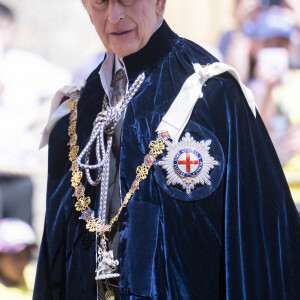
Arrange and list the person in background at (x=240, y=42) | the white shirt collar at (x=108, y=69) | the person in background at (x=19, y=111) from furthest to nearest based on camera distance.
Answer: the person in background at (x=19, y=111)
the person in background at (x=240, y=42)
the white shirt collar at (x=108, y=69)

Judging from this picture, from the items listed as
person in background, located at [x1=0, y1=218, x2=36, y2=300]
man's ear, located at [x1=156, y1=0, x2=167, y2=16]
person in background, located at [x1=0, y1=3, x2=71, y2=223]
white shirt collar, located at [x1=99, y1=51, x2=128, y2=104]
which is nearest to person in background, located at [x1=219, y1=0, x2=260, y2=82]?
person in background, located at [x1=0, y1=3, x2=71, y2=223]

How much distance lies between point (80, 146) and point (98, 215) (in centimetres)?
31

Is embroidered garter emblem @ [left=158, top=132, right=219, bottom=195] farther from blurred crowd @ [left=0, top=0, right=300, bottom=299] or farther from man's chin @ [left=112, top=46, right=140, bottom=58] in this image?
blurred crowd @ [left=0, top=0, right=300, bottom=299]

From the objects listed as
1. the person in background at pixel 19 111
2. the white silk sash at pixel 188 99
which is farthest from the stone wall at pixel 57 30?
the white silk sash at pixel 188 99

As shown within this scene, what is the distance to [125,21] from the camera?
229cm

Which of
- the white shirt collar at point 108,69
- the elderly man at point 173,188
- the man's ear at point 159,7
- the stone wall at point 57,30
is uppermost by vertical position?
the stone wall at point 57,30

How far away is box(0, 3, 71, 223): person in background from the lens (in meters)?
5.26

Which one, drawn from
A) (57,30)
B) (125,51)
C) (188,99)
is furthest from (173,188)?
(57,30)

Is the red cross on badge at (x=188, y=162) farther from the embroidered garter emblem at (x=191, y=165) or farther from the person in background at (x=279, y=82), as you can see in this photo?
the person in background at (x=279, y=82)

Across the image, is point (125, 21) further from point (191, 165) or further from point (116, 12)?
point (191, 165)

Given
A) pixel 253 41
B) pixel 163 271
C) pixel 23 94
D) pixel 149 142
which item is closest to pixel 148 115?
pixel 149 142

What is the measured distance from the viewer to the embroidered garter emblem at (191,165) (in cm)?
222

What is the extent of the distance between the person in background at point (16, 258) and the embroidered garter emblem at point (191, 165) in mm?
2878

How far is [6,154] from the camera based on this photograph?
5.30m
